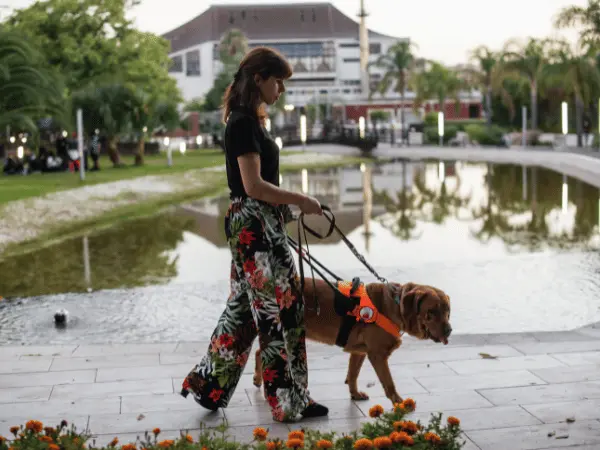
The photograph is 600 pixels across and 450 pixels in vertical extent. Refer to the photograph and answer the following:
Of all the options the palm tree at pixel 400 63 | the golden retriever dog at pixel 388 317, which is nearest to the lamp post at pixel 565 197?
the golden retriever dog at pixel 388 317

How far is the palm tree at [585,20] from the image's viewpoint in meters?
42.2

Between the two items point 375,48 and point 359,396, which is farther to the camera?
point 375,48

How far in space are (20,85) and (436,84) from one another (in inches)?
2448

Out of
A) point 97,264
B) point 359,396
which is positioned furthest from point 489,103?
point 359,396

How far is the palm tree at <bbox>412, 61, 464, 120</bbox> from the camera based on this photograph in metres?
78.2

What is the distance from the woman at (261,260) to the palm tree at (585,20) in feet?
132

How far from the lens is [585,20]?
4253 centimetres

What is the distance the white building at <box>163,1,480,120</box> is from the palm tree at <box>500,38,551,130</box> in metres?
45.8

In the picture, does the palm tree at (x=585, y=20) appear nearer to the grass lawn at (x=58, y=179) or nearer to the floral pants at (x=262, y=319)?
the grass lawn at (x=58, y=179)

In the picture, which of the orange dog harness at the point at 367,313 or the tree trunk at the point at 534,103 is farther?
the tree trunk at the point at 534,103

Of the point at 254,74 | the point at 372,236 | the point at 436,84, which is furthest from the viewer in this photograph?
the point at 436,84

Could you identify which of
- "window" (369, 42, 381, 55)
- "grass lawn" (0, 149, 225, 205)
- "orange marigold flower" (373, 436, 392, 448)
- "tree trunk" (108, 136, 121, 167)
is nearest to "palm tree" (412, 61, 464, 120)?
"window" (369, 42, 381, 55)

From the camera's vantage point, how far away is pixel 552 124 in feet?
188

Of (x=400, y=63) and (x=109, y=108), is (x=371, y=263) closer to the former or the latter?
(x=109, y=108)
